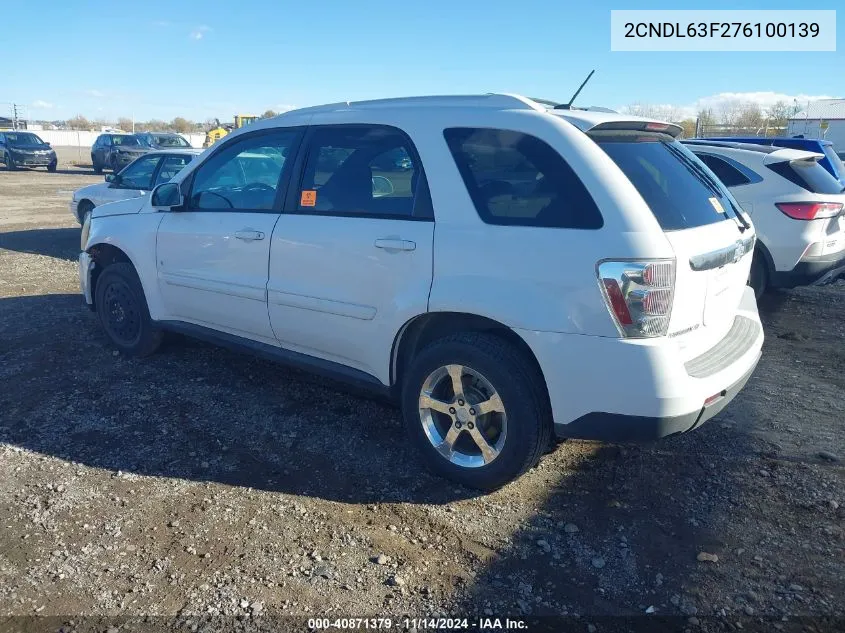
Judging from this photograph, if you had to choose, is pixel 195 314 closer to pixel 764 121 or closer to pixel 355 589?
pixel 355 589

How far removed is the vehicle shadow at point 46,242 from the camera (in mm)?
10297

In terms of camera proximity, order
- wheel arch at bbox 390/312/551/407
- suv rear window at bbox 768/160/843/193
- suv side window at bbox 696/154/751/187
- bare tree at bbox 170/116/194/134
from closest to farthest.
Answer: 1. wheel arch at bbox 390/312/551/407
2. suv rear window at bbox 768/160/843/193
3. suv side window at bbox 696/154/751/187
4. bare tree at bbox 170/116/194/134

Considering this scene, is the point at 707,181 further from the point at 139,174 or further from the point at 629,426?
the point at 139,174

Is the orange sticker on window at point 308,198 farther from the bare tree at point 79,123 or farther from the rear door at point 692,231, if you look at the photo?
the bare tree at point 79,123

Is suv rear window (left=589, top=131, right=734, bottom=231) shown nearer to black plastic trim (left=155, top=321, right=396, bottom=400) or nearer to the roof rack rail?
the roof rack rail

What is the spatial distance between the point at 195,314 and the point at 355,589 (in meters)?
2.65

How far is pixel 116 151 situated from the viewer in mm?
25391

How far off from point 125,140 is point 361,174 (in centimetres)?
2624

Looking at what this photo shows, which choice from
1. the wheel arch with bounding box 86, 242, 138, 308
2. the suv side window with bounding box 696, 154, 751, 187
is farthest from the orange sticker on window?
the suv side window with bounding box 696, 154, 751, 187

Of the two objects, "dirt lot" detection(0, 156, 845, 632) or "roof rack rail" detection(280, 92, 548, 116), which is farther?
"roof rack rail" detection(280, 92, 548, 116)

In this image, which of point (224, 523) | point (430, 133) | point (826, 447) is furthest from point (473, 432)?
point (826, 447)

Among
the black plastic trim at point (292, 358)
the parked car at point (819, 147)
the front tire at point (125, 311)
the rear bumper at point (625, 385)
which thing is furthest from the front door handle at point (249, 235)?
the parked car at point (819, 147)

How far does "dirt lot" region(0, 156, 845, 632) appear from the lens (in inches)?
108

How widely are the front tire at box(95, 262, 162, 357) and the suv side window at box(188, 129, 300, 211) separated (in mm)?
980
